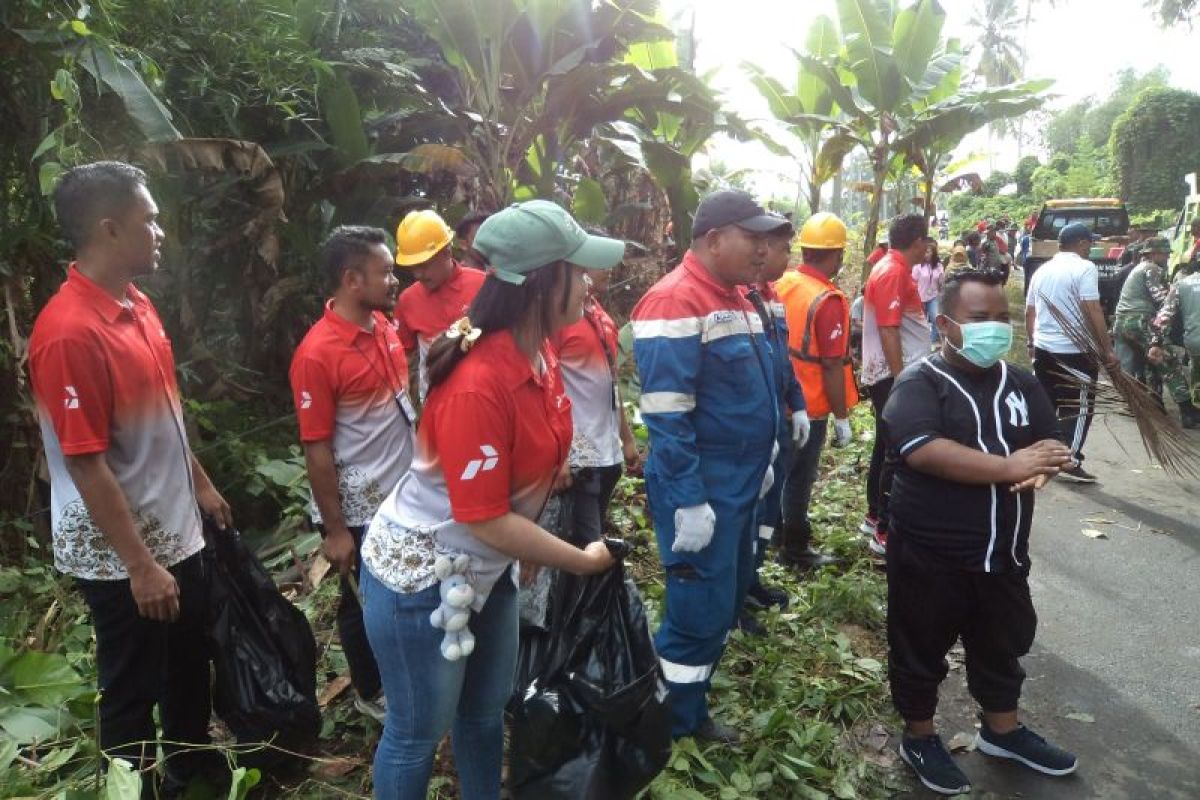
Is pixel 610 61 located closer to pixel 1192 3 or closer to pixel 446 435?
pixel 446 435

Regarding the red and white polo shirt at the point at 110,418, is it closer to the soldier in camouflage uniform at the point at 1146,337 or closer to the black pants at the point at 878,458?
the black pants at the point at 878,458

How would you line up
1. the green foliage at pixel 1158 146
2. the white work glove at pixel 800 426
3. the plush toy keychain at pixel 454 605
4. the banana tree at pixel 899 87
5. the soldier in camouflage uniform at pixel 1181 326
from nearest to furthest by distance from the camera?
the plush toy keychain at pixel 454 605 < the white work glove at pixel 800 426 < the soldier in camouflage uniform at pixel 1181 326 < the banana tree at pixel 899 87 < the green foliage at pixel 1158 146

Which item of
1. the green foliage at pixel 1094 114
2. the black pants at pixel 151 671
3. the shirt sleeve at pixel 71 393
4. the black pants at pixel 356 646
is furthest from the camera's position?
the green foliage at pixel 1094 114

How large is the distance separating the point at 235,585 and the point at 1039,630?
3.64 meters

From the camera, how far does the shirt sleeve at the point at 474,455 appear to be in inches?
70.0

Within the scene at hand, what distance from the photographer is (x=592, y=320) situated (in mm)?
3691

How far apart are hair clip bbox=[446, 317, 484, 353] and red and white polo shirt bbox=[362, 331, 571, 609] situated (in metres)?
0.02

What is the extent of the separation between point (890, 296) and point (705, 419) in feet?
7.64

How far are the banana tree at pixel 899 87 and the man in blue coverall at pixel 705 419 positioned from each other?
6.11 m

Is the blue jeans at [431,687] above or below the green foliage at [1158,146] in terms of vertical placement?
below

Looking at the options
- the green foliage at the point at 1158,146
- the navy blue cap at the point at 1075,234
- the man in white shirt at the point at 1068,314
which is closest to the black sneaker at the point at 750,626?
the man in white shirt at the point at 1068,314

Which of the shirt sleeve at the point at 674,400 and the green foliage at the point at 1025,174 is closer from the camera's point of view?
the shirt sleeve at the point at 674,400

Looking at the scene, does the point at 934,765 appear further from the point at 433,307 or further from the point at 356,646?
the point at 433,307

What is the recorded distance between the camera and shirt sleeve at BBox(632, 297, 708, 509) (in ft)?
9.09
